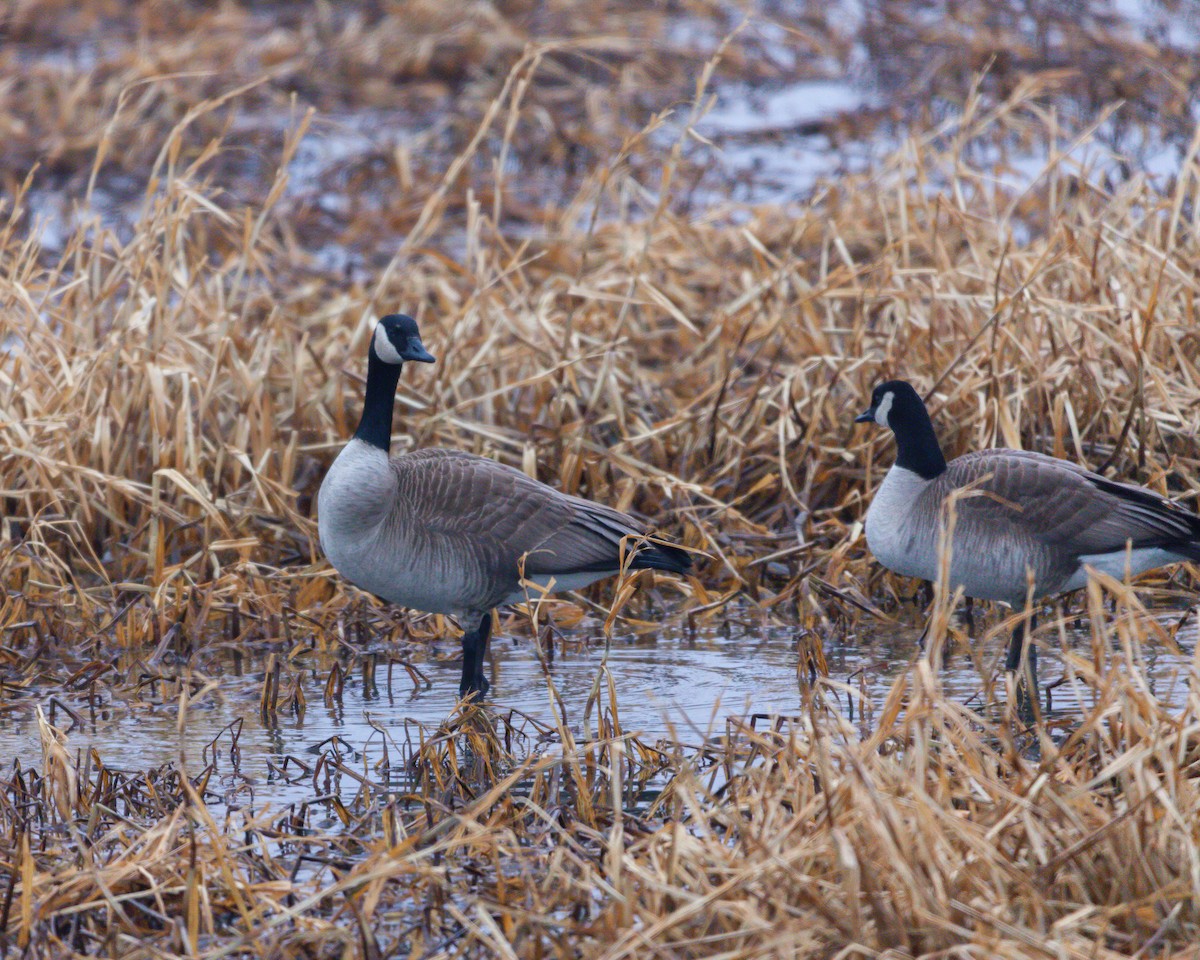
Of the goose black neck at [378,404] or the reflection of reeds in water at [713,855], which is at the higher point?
the goose black neck at [378,404]

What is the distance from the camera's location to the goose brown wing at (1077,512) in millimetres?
6051

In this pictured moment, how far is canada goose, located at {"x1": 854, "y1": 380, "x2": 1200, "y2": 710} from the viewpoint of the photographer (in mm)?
6035

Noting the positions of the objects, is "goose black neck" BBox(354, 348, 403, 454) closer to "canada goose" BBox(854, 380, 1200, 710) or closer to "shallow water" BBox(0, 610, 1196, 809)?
"shallow water" BBox(0, 610, 1196, 809)

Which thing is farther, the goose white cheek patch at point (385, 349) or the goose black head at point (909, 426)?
the goose black head at point (909, 426)

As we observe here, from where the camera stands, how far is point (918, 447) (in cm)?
634

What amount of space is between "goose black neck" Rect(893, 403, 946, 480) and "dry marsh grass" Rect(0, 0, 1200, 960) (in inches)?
31.2

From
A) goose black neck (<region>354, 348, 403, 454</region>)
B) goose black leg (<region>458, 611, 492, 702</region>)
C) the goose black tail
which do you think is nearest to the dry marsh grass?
goose black leg (<region>458, 611, 492, 702</region>)

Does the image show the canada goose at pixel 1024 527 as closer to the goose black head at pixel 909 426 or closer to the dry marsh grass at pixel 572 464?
the goose black head at pixel 909 426

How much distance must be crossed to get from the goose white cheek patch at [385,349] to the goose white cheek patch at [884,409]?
1.85 m

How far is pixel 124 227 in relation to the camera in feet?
43.8

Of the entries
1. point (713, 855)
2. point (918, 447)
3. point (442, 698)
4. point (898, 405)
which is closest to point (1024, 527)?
point (918, 447)

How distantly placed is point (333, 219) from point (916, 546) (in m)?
8.44

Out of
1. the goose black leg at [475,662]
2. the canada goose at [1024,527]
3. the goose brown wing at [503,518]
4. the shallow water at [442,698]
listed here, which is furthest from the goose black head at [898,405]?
the goose black leg at [475,662]

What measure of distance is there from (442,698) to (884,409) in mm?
2027
